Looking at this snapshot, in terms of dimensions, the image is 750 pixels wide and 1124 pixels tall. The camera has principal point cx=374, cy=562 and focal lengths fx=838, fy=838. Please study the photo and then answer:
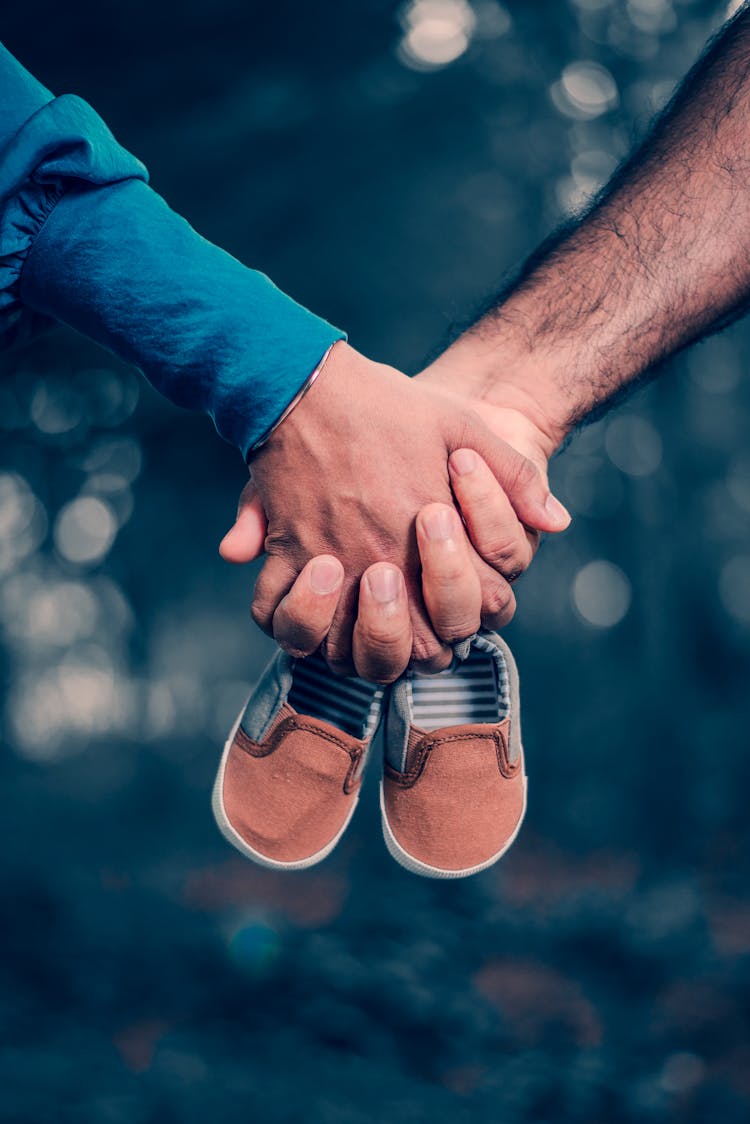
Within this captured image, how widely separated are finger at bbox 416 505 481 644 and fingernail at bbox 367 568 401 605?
0.16 feet

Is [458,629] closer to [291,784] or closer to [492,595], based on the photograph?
[492,595]

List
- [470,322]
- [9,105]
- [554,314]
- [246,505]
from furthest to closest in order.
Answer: [470,322] < [554,314] < [246,505] < [9,105]

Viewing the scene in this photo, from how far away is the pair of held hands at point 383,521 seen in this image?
47.2 inches

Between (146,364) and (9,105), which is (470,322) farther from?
(9,105)

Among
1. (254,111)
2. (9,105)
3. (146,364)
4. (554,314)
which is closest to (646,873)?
(554,314)

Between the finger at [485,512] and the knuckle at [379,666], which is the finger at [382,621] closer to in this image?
the knuckle at [379,666]

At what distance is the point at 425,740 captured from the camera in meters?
1.29

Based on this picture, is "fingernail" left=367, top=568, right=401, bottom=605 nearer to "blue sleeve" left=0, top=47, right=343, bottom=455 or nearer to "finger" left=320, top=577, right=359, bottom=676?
"finger" left=320, top=577, right=359, bottom=676

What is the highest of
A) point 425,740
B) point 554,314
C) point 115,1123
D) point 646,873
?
point 554,314

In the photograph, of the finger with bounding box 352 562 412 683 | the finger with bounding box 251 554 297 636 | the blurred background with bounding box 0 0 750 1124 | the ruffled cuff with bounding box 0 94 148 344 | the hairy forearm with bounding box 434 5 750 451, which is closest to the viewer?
the ruffled cuff with bounding box 0 94 148 344

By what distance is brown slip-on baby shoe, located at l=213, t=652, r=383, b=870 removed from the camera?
1.30 meters

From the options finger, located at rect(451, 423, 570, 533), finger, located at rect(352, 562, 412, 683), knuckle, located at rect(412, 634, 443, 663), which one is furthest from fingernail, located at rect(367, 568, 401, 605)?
finger, located at rect(451, 423, 570, 533)

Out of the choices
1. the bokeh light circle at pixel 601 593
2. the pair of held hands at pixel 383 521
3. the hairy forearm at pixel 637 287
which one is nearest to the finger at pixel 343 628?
the pair of held hands at pixel 383 521

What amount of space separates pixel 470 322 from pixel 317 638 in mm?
752
